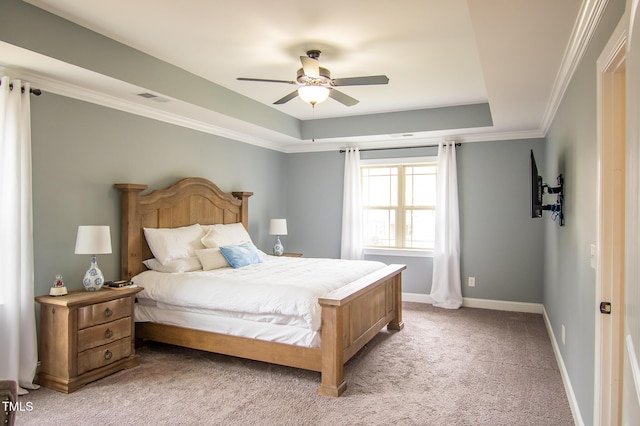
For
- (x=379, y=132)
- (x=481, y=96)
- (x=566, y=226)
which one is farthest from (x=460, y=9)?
(x=379, y=132)

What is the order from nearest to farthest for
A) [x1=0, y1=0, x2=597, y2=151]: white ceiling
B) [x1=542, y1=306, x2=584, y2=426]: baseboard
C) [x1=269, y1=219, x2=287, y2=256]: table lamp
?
[x1=0, y1=0, x2=597, y2=151]: white ceiling
[x1=542, y1=306, x2=584, y2=426]: baseboard
[x1=269, y1=219, x2=287, y2=256]: table lamp

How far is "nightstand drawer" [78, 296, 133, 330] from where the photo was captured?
3.31 metres

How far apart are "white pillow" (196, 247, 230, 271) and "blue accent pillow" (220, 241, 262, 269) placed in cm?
5

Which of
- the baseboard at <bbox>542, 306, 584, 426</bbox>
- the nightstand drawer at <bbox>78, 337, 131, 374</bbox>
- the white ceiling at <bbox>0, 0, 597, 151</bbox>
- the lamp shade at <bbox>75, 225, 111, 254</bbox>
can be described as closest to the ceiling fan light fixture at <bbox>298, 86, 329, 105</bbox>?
the white ceiling at <bbox>0, 0, 597, 151</bbox>

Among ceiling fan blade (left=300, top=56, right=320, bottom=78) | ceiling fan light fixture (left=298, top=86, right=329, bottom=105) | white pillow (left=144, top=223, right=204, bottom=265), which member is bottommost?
white pillow (left=144, top=223, right=204, bottom=265)

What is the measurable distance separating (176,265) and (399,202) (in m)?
3.50

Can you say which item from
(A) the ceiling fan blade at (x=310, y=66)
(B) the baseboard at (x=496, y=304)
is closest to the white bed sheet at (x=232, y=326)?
(A) the ceiling fan blade at (x=310, y=66)

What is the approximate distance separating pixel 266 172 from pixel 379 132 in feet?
5.91

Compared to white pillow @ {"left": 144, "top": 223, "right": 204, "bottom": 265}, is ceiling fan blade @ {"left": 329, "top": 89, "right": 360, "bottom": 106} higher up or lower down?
higher up

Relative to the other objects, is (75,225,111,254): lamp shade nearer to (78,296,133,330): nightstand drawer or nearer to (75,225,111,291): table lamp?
(75,225,111,291): table lamp

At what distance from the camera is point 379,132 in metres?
5.99

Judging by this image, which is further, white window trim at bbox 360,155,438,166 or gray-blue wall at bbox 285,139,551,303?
white window trim at bbox 360,155,438,166

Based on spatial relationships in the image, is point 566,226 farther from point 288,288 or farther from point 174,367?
point 174,367

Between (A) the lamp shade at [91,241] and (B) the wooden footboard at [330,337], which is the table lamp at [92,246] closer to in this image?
(A) the lamp shade at [91,241]
